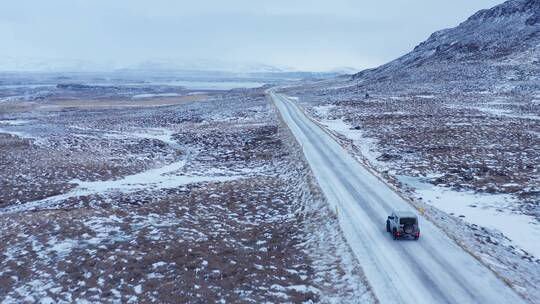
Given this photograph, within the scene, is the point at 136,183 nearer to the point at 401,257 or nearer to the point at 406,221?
the point at 406,221

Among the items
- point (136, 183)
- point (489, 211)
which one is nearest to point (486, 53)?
point (489, 211)

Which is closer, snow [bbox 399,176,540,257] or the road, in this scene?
the road

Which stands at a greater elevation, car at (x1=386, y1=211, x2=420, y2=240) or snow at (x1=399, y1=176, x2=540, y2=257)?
car at (x1=386, y1=211, x2=420, y2=240)

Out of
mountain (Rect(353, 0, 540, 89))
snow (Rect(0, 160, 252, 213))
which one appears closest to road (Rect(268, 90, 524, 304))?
snow (Rect(0, 160, 252, 213))

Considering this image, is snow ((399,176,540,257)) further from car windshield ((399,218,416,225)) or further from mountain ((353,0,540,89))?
mountain ((353,0,540,89))

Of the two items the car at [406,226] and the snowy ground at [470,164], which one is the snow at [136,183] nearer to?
the snowy ground at [470,164]

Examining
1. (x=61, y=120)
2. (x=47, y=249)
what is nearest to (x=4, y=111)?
(x=61, y=120)

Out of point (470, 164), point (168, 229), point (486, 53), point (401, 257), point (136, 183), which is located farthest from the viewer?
point (486, 53)

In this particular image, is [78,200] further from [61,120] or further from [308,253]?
[61,120]
